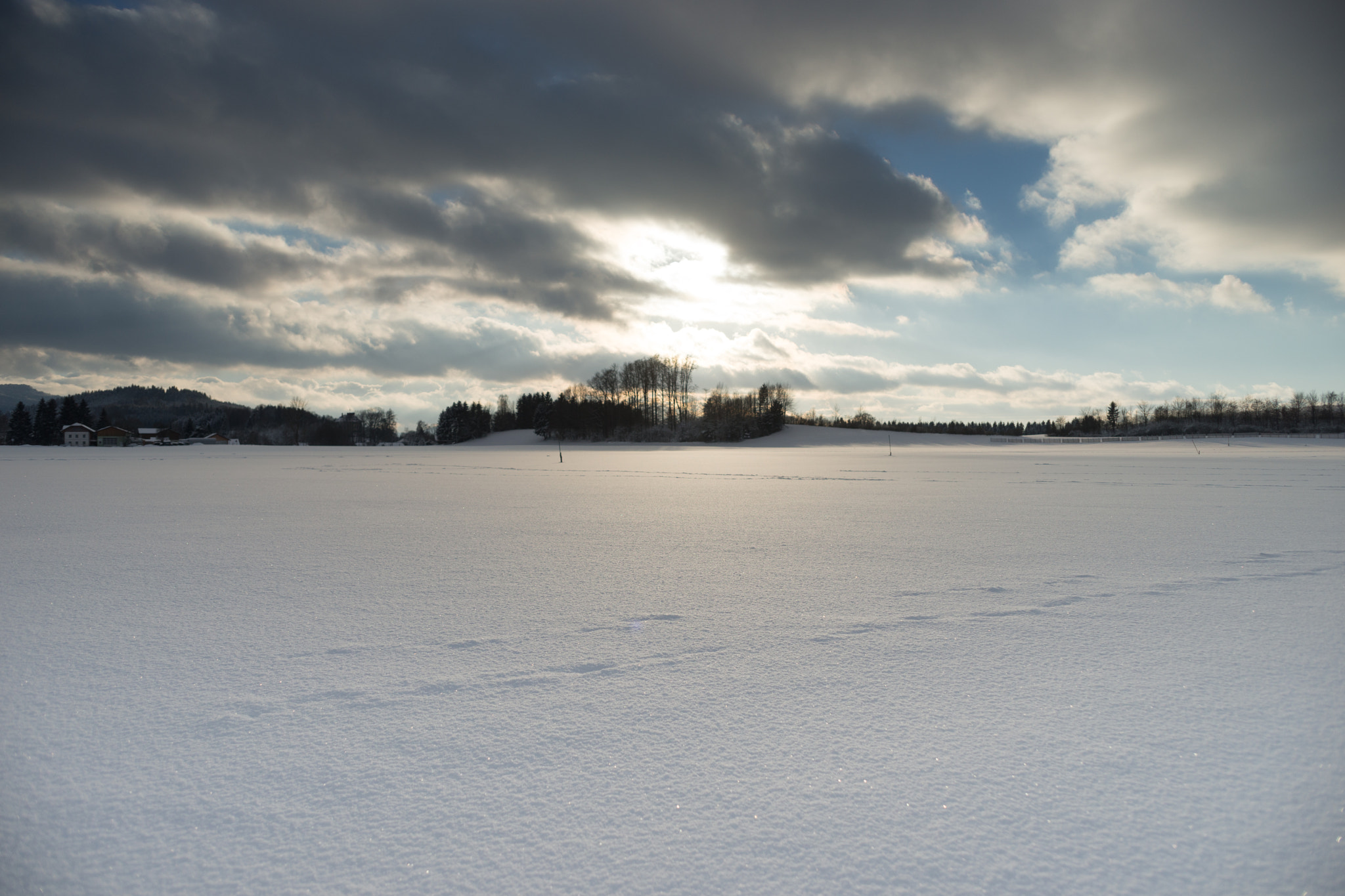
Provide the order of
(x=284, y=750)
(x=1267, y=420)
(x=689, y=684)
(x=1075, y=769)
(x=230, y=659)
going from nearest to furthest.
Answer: (x=1075, y=769), (x=284, y=750), (x=689, y=684), (x=230, y=659), (x=1267, y=420)

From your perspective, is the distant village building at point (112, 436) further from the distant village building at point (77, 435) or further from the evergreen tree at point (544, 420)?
the evergreen tree at point (544, 420)

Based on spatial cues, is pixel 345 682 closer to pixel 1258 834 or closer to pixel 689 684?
pixel 689 684

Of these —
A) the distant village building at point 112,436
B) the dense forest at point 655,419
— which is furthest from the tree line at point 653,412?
the distant village building at point 112,436

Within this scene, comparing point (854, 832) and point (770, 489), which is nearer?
point (854, 832)

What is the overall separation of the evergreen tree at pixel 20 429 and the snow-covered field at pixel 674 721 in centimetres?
10628

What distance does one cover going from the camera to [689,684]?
129 inches

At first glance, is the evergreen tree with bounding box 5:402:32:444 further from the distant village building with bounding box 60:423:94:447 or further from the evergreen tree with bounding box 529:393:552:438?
the evergreen tree with bounding box 529:393:552:438

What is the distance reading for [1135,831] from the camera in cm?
212

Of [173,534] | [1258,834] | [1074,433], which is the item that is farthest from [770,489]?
[1074,433]

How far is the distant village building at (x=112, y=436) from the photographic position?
86125 mm

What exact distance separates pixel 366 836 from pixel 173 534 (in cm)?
824

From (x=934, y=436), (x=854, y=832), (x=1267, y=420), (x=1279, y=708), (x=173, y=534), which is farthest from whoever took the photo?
(x=1267, y=420)

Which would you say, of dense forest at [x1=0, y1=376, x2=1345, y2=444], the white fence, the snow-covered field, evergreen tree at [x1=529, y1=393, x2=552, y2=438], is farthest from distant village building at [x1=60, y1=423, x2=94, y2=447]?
the white fence

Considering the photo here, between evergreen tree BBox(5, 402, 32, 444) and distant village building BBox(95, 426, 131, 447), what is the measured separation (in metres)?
6.79
